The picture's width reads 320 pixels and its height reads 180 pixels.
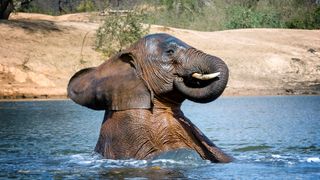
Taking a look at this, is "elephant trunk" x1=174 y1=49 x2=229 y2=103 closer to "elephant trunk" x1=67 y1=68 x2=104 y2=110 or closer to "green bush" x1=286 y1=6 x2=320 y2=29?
"elephant trunk" x1=67 y1=68 x2=104 y2=110

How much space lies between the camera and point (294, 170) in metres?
9.39

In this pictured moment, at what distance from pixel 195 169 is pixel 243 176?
477mm

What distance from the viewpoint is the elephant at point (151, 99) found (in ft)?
28.1

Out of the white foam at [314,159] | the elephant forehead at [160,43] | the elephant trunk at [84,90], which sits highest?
the elephant forehead at [160,43]

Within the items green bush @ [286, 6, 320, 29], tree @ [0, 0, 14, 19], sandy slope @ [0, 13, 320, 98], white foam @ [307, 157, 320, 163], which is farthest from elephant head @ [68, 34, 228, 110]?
green bush @ [286, 6, 320, 29]

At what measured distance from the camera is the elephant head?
330 inches

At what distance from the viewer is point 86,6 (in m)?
63.2

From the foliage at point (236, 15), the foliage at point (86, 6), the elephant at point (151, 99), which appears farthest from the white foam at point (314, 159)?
the foliage at point (86, 6)

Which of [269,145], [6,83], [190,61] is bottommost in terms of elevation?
[6,83]

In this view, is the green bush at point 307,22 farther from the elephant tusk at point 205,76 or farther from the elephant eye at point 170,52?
the elephant tusk at point 205,76

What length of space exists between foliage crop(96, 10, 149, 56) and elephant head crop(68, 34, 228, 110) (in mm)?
25929

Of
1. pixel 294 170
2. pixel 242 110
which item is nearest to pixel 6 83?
pixel 242 110

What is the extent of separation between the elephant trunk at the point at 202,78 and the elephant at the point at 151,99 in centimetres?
1

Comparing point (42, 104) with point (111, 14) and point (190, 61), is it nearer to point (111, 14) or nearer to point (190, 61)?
point (111, 14)
